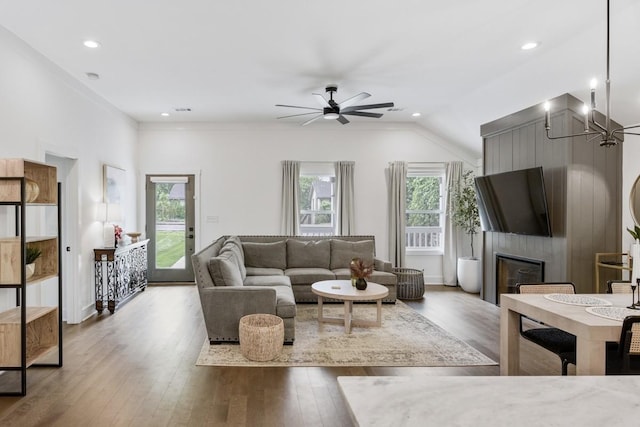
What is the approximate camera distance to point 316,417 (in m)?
2.60

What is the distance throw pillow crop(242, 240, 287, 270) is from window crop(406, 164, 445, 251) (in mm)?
2569

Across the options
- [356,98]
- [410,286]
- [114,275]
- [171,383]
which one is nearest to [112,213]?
[114,275]

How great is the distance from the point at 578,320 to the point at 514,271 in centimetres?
371

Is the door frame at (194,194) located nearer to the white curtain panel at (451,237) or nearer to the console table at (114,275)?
the console table at (114,275)

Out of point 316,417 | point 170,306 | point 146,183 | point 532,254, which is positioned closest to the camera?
point 316,417

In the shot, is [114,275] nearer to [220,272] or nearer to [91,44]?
[220,272]

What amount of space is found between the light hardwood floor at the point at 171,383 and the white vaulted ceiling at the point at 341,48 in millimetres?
2885

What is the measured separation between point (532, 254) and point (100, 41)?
5.44m

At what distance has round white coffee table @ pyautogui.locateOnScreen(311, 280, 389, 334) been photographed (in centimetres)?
432

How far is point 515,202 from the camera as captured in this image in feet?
16.3

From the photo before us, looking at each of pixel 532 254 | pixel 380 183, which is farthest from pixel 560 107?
pixel 380 183

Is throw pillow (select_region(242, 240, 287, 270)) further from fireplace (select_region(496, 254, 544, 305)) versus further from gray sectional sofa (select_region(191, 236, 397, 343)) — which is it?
fireplace (select_region(496, 254, 544, 305))

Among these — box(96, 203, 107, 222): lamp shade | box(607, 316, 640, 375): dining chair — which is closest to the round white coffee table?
box(607, 316, 640, 375): dining chair

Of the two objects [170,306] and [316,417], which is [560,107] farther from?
[170,306]
